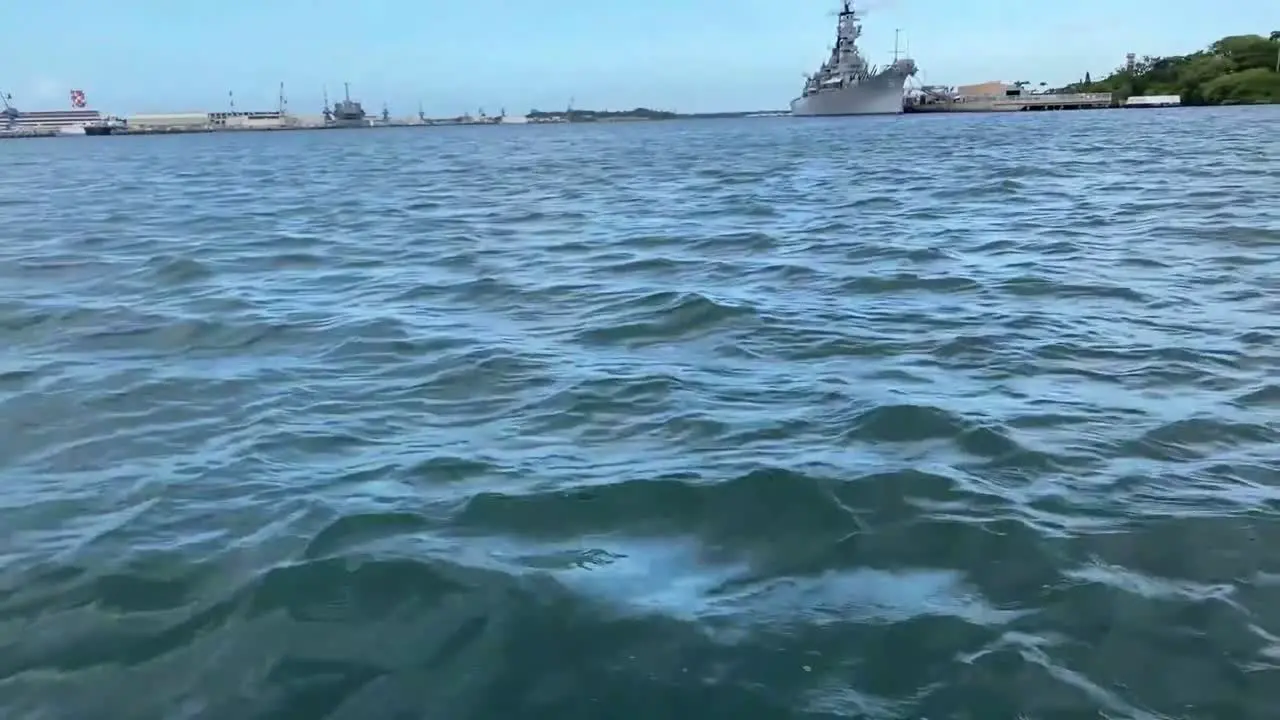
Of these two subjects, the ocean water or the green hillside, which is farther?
the green hillside

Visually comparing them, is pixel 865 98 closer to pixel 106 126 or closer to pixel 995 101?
pixel 995 101

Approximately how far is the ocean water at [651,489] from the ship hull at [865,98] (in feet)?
393

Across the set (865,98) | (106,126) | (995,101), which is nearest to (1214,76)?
(995,101)

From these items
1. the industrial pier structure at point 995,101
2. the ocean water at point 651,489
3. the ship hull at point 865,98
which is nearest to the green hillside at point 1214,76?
the industrial pier structure at point 995,101

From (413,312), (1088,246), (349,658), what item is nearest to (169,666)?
(349,658)

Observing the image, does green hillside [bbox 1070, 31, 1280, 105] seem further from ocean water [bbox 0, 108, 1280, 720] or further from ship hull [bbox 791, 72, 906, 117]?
ocean water [bbox 0, 108, 1280, 720]

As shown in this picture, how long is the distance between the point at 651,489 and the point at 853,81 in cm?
13154

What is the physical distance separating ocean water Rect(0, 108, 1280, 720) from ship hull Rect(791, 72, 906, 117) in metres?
120

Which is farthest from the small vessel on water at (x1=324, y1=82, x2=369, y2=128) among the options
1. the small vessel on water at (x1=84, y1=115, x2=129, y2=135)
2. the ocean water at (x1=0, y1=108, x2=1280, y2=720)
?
the ocean water at (x1=0, y1=108, x2=1280, y2=720)

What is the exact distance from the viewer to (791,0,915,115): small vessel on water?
126m

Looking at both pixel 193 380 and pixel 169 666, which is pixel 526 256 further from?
pixel 169 666

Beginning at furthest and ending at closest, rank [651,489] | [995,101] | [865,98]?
[995,101]
[865,98]
[651,489]

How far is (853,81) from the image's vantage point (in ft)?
423

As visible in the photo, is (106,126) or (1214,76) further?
(106,126)
